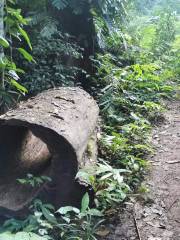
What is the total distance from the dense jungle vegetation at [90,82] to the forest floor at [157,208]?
4.7 inches

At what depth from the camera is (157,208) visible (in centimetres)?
316

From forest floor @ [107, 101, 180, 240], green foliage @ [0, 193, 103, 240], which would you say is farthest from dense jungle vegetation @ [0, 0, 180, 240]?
forest floor @ [107, 101, 180, 240]

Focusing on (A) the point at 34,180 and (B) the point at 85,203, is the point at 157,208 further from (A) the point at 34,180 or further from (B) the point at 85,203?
(A) the point at 34,180

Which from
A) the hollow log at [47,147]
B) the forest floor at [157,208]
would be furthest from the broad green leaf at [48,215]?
the forest floor at [157,208]

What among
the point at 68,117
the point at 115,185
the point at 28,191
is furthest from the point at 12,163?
the point at 115,185

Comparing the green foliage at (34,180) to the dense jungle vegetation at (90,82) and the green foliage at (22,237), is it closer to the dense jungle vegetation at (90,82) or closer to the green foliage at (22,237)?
the dense jungle vegetation at (90,82)

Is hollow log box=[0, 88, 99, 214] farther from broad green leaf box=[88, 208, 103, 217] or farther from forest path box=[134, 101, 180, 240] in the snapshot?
forest path box=[134, 101, 180, 240]

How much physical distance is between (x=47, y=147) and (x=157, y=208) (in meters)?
1.15

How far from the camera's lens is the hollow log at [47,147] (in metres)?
2.90

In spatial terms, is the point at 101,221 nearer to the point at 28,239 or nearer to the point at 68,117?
the point at 28,239

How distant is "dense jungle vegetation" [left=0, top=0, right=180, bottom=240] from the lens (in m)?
2.84

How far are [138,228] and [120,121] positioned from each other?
2085mm

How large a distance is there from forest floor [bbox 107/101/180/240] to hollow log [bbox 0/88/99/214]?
502 mm

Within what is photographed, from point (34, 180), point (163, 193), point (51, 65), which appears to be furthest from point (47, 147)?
point (51, 65)
